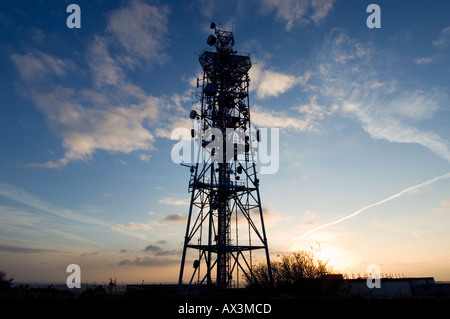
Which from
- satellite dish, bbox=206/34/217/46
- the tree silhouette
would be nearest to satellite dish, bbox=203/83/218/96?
satellite dish, bbox=206/34/217/46

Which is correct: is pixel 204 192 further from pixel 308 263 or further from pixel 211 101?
pixel 308 263

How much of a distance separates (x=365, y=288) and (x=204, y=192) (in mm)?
30152

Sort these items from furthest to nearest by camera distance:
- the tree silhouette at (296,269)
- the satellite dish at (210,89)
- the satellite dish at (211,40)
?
the tree silhouette at (296,269) → the satellite dish at (211,40) → the satellite dish at (210,89)

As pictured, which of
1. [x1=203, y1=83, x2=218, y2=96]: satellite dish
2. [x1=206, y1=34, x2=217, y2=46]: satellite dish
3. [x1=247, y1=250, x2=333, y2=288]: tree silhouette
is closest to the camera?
[x1=203, y1=83, x2=218, y2=96]: satellite dish

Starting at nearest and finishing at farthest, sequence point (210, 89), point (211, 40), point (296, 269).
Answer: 1. point (210, 89)
2. point (211, 40)
3. point (296, 269)

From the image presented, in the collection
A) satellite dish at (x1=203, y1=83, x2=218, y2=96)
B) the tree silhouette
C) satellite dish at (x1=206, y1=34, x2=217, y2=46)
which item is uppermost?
satellite dish at (x1=206, y1=34, x2=217, y2=46)

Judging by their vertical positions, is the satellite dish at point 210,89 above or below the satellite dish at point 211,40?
below

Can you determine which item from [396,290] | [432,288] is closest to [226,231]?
[396,290]

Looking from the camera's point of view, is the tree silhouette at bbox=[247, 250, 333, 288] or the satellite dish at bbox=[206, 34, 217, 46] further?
the tree silhouette at bbox=[247, 250, 333, 288]

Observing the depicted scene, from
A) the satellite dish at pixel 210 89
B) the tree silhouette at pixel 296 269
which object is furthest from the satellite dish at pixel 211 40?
the tree silhouette at pixel 296 269

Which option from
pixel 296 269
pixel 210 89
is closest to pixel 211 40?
pixel 210 89

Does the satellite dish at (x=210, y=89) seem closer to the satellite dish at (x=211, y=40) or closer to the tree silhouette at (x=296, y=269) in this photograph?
the satellite dish at (x=211, y=40)

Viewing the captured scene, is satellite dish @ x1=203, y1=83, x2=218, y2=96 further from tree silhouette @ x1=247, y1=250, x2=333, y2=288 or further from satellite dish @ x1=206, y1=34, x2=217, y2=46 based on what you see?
tree silhouette @ x1=247, y1=250, x2=333, y2=288

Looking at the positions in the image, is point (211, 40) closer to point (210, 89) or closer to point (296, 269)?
point (210, 89)
